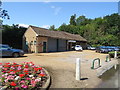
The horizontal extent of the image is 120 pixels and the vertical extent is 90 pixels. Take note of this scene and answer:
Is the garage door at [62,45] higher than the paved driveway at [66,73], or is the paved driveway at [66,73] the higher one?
the garage door at [62,45]

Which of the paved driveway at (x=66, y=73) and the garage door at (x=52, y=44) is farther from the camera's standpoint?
the garage door at (x=52, y=44)

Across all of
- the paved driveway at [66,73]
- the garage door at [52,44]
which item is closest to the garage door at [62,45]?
the garage door at [52,44]

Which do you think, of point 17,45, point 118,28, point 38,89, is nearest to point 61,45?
point 17,45

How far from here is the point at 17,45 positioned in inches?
1081

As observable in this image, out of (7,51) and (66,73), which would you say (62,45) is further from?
(66,73)

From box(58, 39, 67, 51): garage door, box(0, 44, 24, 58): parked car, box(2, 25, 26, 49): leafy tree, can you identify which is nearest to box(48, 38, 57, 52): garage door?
box(58, 39, 67, 51): garage door

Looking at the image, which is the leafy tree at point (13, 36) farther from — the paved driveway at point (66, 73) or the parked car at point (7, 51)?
the paved driveway at point (66, 73)

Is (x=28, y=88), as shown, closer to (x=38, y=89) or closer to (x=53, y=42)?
(x=38, y=89)

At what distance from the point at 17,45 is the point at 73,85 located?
962 inches

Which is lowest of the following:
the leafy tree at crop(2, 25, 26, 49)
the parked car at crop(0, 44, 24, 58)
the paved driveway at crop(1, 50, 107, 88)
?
the paved driveway at crop(1, 50, 107, 88)

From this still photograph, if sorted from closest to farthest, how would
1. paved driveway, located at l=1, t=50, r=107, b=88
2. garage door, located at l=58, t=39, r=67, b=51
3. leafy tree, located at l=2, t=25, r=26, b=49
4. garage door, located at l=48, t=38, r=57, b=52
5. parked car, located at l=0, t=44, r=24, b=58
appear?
paved driveway, located at l=1, t=50, r=107, b=88
parked car, located at l=0, t=44, r=24, b=58
leafy tree, located at l=2, t=25, r=26, b=49
garage door, located at l=48, t=38, r=57, b=52
garage door, located at l=58, t=39, r=67, b=51

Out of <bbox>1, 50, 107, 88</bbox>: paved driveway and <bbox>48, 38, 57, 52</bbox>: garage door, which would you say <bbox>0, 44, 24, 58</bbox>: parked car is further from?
<bbox>48, 38, 57, 52</bbox>: garage door

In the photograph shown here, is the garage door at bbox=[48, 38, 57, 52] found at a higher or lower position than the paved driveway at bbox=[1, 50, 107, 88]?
higher

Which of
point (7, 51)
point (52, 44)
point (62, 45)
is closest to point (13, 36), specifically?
point (52, 44)
